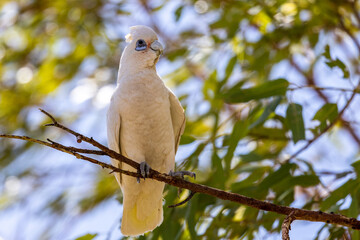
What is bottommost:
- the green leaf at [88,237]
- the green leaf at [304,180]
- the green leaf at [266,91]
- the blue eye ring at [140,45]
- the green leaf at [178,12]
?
the green leaf at [304,180]

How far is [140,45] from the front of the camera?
2.18 m

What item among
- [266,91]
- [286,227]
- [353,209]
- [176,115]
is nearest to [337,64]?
[266,91]

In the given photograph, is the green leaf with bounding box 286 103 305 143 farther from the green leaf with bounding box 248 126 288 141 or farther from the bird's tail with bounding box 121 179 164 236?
the bird's tail with bounding box 121 179 164 236

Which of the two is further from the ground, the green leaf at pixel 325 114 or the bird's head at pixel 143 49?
the bird's head at pixel 143 49

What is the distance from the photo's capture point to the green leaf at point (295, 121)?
2.19 metres

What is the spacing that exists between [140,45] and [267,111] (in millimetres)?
694

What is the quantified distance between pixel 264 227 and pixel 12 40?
2897mm

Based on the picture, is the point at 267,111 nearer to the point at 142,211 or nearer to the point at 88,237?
the point at 142,211

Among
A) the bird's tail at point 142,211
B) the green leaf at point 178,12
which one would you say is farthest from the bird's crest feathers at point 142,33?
the green leaf at point 178,12

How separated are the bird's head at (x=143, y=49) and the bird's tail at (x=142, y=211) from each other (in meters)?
0.54

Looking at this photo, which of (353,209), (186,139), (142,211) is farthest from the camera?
(186,139)

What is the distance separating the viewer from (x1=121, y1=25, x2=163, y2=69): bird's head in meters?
2.15

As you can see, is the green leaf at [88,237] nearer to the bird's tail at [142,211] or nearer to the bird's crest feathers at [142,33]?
the bird's tail at [142,211]

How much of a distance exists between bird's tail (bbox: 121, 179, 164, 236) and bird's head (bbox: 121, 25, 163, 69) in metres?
0.54
